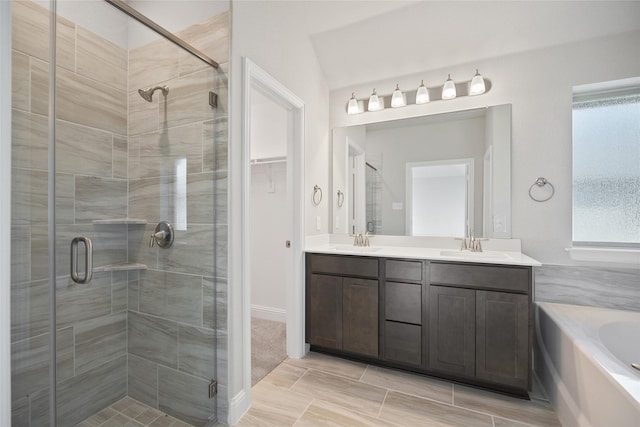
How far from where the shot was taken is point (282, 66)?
2.24 m

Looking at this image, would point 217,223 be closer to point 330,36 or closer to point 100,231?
point 100,231

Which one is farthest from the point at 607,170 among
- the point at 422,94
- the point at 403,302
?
the point at 403,302

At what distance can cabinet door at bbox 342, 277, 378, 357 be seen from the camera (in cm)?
224

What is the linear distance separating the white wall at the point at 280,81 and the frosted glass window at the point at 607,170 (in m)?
2.05

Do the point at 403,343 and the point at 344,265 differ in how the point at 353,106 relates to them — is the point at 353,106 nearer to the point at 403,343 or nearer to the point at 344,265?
the point at 344,265

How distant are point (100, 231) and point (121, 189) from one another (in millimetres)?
237

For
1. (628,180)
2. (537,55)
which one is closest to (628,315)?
(628,180)

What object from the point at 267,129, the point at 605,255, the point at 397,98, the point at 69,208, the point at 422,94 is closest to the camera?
the point at 69,208

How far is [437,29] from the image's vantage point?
2414mm

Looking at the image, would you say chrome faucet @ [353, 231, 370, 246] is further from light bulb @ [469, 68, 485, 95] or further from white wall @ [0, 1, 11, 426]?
white wall @ [0, 1, 11, 426]

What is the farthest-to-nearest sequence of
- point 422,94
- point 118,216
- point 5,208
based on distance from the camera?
point 422,94 < point 118,216 < point 5,208

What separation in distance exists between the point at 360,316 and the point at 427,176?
134 centimetres

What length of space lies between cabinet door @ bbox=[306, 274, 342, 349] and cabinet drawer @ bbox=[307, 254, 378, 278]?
0.06m

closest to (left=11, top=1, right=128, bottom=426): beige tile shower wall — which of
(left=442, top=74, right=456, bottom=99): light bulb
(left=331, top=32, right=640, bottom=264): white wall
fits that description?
(left=442, top=74, right=456, bottom=99): light bulb
